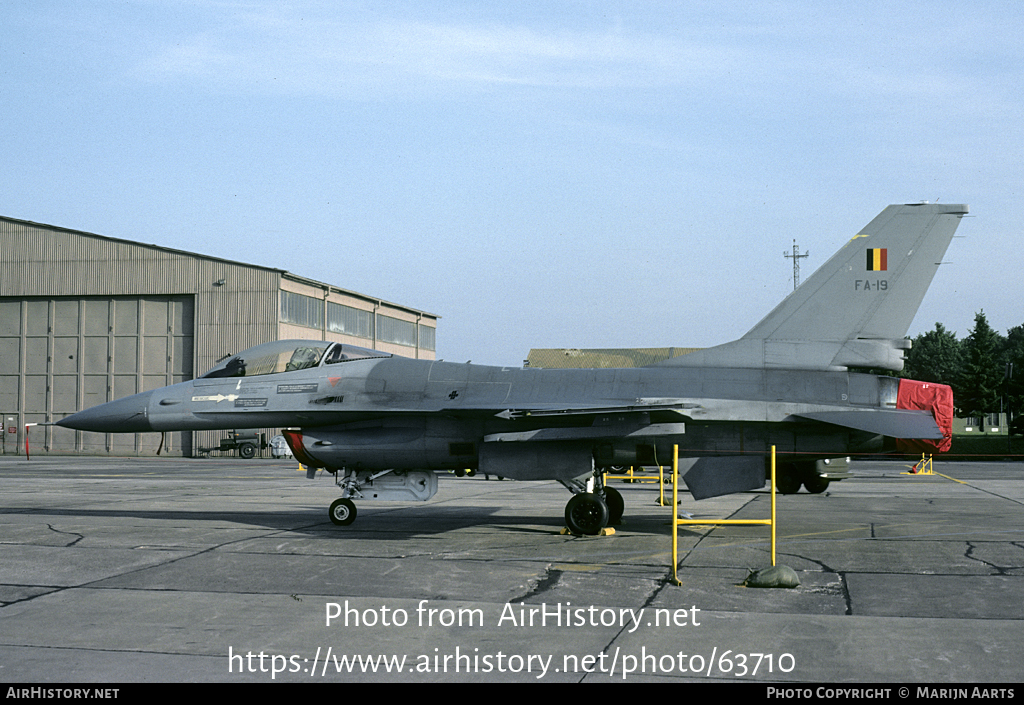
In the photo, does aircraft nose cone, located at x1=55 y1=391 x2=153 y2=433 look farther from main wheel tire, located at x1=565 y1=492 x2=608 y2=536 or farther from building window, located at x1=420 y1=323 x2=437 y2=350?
building window, located at x1=420 y1=323 x2=437 y2=350

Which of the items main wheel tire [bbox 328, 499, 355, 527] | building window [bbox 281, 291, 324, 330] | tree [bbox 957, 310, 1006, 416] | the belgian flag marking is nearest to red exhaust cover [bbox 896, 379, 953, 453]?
the belgian flag marking

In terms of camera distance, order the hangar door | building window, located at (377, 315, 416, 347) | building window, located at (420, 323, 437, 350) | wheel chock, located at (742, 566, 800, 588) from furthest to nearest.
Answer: building window, located at (420, 323, 437, 350), building window, located at (377, 315, 416, 347), the hangar door, wheel chock, located at (742, 566, 800, 588)

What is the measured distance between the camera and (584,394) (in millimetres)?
13469

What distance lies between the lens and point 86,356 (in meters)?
49.5

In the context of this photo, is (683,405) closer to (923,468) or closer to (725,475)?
(725,475)

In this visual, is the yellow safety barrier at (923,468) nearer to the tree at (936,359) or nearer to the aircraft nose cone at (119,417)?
the aircraft nose cone at (119,417)

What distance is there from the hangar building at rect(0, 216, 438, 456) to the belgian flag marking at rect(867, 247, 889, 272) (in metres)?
38.5

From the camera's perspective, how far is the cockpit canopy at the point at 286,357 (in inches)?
576

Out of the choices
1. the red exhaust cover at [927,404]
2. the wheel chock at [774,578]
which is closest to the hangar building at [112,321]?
the red exhaust cover at [927,404]

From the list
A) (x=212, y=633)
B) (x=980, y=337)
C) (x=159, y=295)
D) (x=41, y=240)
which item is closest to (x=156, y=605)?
(x=212, y=633)

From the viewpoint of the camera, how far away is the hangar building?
1880 inches

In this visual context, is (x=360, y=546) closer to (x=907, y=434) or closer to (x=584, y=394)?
(x=584, y=394)

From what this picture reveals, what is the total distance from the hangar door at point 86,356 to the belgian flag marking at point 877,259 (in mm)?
42455

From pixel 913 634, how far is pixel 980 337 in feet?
249
